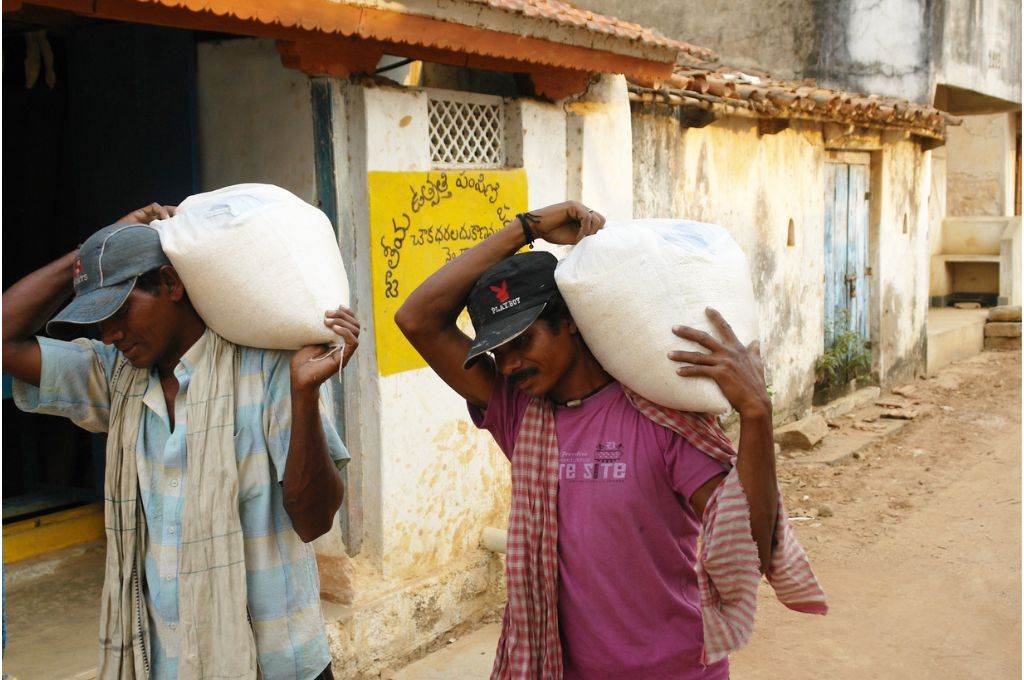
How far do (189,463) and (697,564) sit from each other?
Result: 102 cm

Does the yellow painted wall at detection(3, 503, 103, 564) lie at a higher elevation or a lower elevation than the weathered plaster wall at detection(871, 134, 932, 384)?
lower

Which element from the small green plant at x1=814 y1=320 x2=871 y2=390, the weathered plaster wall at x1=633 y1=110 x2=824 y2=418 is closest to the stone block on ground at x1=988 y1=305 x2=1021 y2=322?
the small green plant at x1=814 y1=320 x2=871 y2=390

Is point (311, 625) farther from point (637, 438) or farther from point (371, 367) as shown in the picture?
point (371, 367)

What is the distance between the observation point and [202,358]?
222 centimetres

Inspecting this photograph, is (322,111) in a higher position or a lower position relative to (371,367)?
higher

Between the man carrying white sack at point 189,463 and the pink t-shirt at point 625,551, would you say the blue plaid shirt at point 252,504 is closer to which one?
the man carrying white sack at point 189,463

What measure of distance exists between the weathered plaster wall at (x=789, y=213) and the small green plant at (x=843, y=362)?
17cm

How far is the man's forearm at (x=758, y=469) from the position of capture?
189 cm

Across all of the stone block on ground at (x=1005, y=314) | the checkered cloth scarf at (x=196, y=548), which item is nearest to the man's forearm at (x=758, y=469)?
the checkered cloth scarf at (x=196, y=548)

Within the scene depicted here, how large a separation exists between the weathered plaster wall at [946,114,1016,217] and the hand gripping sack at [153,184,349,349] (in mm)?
15734

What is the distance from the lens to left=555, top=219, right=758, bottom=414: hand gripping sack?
201 centimetres

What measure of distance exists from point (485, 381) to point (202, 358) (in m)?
0.60

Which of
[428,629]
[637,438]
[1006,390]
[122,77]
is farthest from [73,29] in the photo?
[1006,390]

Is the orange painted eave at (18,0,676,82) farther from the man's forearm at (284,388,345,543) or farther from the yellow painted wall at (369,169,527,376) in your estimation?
the man's forearm at (284,388,345,543)
